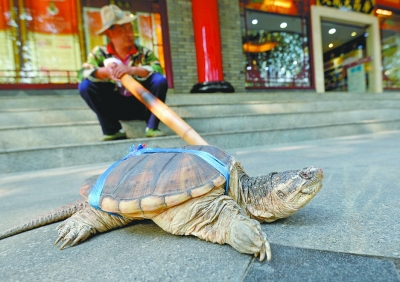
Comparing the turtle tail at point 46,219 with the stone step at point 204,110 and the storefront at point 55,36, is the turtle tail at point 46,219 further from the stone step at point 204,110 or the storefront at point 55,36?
the storefront at point 55,36

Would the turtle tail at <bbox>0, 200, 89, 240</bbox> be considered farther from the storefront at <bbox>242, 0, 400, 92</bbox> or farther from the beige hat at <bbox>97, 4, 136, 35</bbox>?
the storefront at <bbox>242, 0, 400, 92</bbox>

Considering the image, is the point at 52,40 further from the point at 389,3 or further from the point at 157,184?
the point at 389,3

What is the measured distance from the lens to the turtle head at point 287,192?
972 mm

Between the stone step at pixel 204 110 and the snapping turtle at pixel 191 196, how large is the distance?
9.00 ft

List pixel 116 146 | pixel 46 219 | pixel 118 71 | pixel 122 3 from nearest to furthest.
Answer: pixel 46 219
pixel 118 71
pixel 116 146
pixel 122 3

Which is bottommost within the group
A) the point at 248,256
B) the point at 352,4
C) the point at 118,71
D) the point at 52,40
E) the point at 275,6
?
the point at 248,256

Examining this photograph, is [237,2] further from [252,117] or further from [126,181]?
[126,181]

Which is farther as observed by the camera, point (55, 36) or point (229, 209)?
point (55, 36)

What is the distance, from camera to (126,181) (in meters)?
1.05

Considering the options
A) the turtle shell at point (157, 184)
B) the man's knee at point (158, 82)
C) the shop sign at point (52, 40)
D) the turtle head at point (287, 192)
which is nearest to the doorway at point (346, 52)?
the man's knee at point (158, 82)

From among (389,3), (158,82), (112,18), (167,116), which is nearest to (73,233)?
(167,116)

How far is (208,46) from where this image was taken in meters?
5.60

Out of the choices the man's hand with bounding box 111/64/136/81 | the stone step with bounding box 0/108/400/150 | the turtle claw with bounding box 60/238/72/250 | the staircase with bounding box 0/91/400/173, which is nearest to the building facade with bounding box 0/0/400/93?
the staircase with bounding box 0/91/400/173

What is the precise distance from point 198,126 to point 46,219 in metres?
2.92
